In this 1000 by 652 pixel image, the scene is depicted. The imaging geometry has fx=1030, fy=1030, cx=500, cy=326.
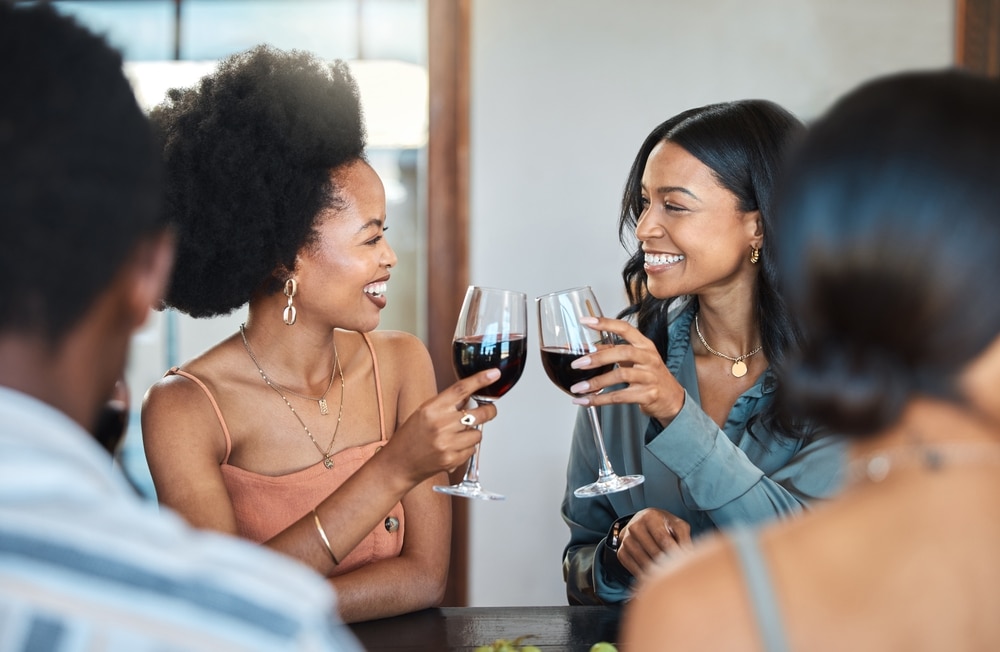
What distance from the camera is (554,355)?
1.73 meters

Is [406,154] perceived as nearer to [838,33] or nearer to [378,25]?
[378,25]

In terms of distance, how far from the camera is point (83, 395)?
0.83 meters

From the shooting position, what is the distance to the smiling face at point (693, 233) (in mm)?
2234

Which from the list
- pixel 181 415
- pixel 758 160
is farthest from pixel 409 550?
pixel 758 160

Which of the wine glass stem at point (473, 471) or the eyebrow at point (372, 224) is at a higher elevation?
the eyebrow at point (372, 224)

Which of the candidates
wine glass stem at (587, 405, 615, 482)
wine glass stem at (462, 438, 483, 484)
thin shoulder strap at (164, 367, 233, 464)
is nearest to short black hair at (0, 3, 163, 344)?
wine glass stem at (462, 438, 483, 484)

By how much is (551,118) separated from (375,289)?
1.49 m

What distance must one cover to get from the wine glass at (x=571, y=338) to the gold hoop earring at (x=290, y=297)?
0.61 metres

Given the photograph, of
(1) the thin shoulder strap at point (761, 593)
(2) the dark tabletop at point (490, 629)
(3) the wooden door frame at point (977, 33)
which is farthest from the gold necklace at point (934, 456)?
(3) the wooden door frame at point (977, 33)

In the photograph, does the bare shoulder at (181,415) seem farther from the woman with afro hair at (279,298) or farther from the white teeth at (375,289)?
the white teeth at (375,289)

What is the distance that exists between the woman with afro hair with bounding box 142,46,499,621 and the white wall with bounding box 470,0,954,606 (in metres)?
1.22

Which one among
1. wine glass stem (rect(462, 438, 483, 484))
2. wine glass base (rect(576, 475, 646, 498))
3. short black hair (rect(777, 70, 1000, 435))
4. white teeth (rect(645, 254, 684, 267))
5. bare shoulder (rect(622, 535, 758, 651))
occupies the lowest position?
wine glass base (rect(576, 475, 646, 498))

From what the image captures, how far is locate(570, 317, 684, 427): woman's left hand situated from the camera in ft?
5.61

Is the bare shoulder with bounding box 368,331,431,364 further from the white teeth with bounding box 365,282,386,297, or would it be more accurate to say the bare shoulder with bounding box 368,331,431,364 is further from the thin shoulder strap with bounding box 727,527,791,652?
the thin shoulder strap with bounding box 727,527,791,652
